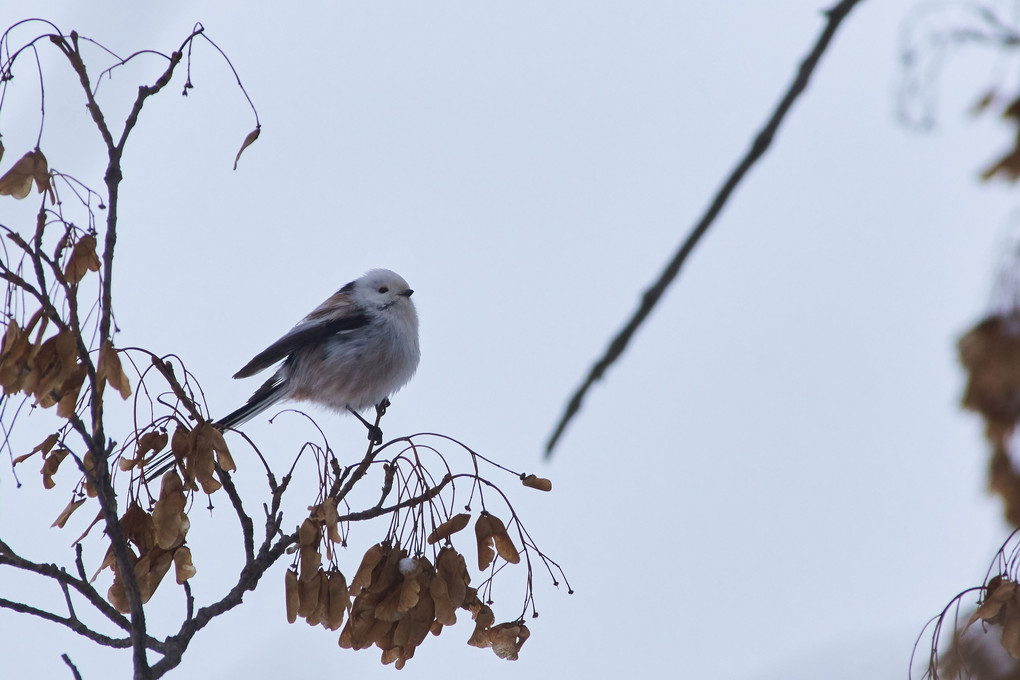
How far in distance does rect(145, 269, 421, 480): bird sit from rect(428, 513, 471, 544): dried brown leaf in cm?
256

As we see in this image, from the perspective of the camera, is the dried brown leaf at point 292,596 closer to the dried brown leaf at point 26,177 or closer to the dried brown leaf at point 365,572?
the dried brown leaf at point 365,572

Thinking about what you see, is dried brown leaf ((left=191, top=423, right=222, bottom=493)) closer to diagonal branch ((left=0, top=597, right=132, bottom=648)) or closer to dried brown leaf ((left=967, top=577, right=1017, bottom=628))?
diagonal branch ((left=0, top=597, right=132, bottom=648))

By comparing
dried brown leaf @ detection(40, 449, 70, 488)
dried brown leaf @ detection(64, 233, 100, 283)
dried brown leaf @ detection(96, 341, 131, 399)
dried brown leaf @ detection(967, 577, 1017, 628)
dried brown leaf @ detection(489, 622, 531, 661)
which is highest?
dried brown leaf @ detection(64, 233, 100, 283)

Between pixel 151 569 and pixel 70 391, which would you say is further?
pixel 151 569

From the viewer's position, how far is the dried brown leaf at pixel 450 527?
256cm

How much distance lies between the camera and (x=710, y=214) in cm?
91

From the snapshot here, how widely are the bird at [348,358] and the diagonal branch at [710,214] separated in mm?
4258

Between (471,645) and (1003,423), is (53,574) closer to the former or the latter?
(471,645)

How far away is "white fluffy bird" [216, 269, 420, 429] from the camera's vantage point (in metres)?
5.28

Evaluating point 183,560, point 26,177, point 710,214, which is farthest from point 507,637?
point 710,214

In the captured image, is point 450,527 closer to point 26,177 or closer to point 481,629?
point 481,629

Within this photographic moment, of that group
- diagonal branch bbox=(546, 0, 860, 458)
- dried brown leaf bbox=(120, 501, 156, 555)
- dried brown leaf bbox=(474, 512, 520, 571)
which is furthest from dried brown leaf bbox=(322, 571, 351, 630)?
diagonal branch bbox=(546, 0, 860, 458)

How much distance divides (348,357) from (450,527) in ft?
9.28

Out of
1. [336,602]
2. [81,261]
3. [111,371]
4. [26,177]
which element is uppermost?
[26,177]
